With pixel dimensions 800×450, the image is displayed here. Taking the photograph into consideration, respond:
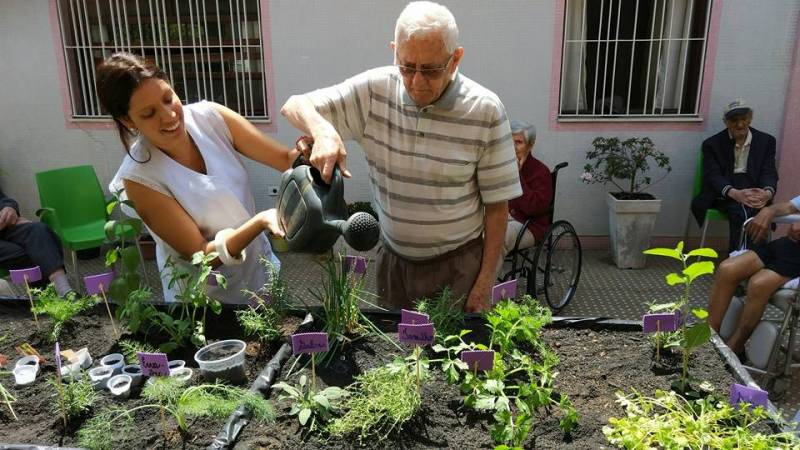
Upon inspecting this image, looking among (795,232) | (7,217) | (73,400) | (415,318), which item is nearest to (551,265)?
(795,232)

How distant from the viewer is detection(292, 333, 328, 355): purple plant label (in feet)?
4.29

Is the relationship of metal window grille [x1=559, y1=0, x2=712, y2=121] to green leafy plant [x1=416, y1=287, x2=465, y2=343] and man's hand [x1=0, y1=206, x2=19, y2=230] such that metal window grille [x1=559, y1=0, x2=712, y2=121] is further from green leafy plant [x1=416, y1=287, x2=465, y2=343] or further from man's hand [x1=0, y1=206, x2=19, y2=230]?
man's hand [x1=0, y1=206, x2=19, y2=230]

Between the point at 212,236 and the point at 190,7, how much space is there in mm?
3778

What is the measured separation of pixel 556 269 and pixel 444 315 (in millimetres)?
2346

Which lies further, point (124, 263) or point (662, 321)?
point (124, 263)

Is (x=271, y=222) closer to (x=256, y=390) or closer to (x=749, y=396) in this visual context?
(x=256, y=390)

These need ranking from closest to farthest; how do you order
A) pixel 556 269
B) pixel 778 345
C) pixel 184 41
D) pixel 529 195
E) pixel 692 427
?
pixel 692 427, pixel 778 345, pixel 529 195, pixel 556 269, pixel 184 41

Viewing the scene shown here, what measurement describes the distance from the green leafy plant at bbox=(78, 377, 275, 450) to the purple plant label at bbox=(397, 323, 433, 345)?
0.35 m

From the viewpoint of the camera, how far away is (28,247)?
11.2 feet

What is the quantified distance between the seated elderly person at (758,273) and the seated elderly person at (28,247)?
3.75 meters

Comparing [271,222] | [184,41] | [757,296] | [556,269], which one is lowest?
[556,269]

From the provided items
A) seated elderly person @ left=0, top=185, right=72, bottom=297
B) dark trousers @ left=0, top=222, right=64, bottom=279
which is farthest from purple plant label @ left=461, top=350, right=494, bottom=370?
dark trousers @ left=0, top=222, right=64, bottom=279

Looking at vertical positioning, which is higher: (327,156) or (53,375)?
(327,156)

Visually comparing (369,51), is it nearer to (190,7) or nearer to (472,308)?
(190,7)
